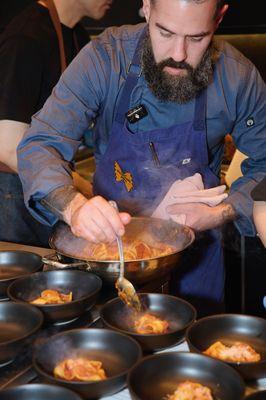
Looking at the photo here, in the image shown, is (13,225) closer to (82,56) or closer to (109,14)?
(82,56)

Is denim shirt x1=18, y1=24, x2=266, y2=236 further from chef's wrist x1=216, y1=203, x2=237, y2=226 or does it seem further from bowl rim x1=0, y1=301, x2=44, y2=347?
bowl rim x1=0, y1=301, x2=44, y2=347

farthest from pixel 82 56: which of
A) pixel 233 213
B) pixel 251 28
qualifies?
pixel 251 28

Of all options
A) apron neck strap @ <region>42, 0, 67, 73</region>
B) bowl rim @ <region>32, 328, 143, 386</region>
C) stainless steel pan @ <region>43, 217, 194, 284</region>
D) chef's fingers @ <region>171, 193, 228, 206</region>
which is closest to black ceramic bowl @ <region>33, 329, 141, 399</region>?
bowl rim @ <region>32, 328, 143, 386</region>

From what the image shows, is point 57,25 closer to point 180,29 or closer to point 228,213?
point 180,29

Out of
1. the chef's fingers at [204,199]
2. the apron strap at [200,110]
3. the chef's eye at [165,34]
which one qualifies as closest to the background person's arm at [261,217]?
the chef's fingers at [204,199]

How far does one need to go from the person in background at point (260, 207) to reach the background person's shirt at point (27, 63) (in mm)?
1101

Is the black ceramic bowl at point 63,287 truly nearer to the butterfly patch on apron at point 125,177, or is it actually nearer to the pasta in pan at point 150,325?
the pasta in pan at point 150,325

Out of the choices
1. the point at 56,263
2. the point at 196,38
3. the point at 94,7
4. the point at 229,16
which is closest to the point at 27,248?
the point at 56,263

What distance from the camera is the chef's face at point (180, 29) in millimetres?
1827

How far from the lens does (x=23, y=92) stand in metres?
2.51

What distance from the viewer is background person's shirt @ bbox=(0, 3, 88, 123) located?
2.49 meters

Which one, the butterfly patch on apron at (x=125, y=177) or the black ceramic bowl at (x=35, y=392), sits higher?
the black ceramic bowl at (x=35, y=392)

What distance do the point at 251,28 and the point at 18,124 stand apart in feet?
5.68

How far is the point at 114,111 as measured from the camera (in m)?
2.21
